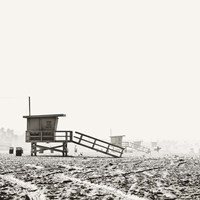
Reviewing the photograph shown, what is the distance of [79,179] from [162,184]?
2337mm

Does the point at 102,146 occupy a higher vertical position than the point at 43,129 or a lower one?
lower

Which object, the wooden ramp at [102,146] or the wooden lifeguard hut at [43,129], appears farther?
the wooden lifeguard hut at [43,129]

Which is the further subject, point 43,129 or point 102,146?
point 43,129

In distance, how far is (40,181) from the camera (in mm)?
7480

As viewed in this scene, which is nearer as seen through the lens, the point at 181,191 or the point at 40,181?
the point at 181,191

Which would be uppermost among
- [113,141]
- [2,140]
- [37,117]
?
[37,117]

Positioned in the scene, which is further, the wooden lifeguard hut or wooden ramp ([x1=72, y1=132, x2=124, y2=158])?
the wooden lifeguard hut

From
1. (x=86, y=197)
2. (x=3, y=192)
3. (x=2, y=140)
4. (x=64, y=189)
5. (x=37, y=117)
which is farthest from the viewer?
(x=2, y=140)

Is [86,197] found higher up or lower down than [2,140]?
A: higher up

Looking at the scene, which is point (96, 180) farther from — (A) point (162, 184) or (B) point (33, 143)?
(B) point (33, 143)

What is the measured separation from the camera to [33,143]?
23.3 metres

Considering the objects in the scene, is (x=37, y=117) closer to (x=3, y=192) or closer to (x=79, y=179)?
(x=79, y=179)

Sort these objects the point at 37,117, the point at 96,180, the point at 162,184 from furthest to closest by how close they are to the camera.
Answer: the point at 37,117 → the point at 96,180 → the point at 162,184

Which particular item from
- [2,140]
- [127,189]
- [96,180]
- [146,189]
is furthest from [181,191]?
[2,140]
